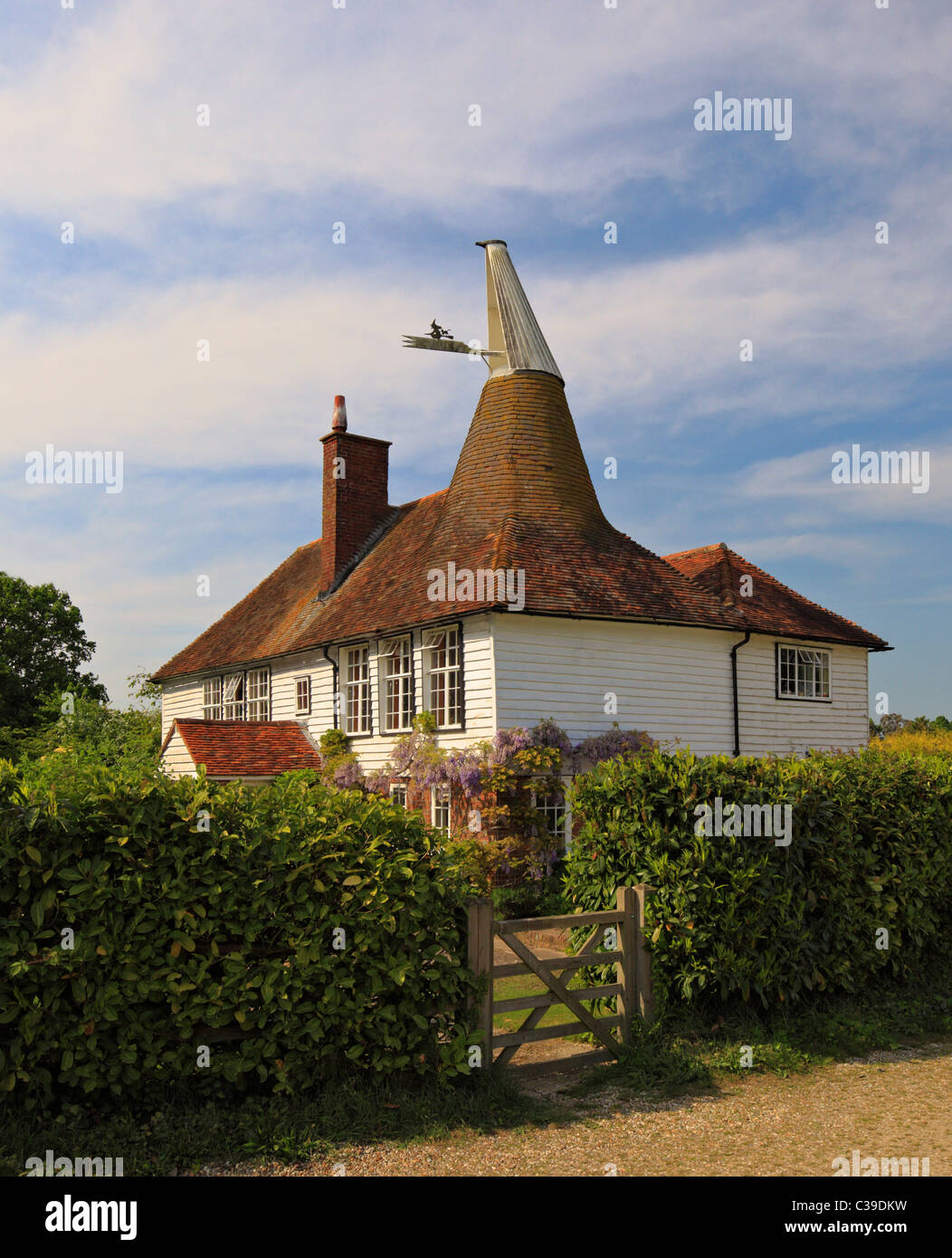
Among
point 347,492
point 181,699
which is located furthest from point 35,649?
point 347,492

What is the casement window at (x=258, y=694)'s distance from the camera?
25906 millimetres

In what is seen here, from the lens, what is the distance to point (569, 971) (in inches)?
317

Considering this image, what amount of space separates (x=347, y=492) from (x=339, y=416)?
2037mm

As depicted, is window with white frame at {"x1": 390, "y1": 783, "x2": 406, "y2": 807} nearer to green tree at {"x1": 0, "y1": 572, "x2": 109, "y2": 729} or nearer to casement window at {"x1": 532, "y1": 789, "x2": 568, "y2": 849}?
casement window at {"x1": 532, "y1": 789, "x2": 568, "y2": 849}

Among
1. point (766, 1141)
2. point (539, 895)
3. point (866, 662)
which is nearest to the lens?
point (766, 1141)

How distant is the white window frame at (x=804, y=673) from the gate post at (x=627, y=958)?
14468 millimetres

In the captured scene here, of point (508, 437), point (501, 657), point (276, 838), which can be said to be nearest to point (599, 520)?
point (508, 437)

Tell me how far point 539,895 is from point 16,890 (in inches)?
457

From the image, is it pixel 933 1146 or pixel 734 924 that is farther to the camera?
pixel 734 924

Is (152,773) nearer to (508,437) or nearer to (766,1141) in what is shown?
(766,1141)

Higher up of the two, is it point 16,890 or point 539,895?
point 16,890

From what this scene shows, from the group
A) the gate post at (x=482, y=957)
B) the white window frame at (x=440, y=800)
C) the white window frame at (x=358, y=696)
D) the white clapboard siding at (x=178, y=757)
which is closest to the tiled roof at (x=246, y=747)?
the white clapboard siding at (x=178, y=757)

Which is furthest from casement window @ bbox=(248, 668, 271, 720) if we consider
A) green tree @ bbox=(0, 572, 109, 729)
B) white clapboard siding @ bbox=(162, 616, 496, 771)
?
green tree @ bbox=(0, 572, 109, 729)

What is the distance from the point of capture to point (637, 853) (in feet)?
28.9
